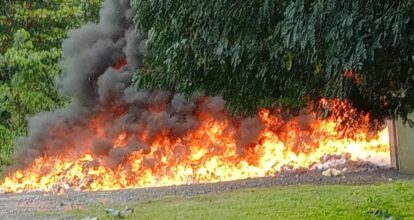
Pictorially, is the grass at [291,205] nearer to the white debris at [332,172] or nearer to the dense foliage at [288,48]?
the dense foliage at [288,48]

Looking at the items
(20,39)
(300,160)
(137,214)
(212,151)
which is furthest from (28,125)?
(137,214)

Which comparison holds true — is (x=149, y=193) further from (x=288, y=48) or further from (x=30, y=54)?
(x=30, y=54)

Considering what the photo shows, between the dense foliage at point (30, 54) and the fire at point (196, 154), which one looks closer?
the fire at point (196, 154)

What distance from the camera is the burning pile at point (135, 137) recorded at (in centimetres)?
1543

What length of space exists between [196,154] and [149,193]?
13.4 feet

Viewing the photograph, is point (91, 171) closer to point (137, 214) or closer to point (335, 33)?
Result: point (137, 214)

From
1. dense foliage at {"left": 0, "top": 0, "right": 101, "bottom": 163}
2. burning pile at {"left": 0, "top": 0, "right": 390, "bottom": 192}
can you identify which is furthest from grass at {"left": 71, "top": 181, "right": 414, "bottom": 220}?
dense foliage at {"left": 0, "top": 0, "right": 101, "bottom": 163}

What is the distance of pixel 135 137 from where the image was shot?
16.5 metres

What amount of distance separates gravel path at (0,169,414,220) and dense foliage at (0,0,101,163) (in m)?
6.56

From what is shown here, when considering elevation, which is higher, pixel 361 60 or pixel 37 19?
pixel 37 19

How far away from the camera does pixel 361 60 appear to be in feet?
14.1

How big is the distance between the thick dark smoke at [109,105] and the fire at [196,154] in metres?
0.08

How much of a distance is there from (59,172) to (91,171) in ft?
2.71

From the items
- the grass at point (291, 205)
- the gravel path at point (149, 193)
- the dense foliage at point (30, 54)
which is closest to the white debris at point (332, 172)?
the gravel path at point (149, 193)
